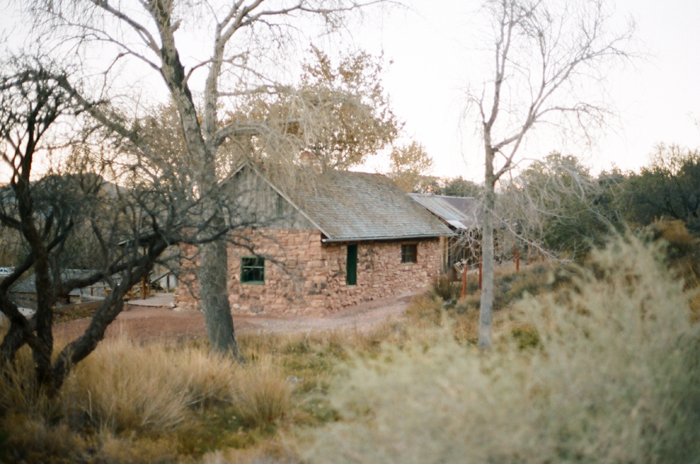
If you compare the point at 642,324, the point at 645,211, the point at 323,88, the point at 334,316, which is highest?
the point at 323,88

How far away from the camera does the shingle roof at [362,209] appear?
1797cm

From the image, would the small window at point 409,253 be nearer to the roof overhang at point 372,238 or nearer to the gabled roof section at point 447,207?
the roof overhang at point 372,238

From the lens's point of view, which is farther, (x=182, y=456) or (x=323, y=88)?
(x=323, y=88)

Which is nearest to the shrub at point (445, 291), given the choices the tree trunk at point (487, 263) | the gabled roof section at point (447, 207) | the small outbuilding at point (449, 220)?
the small outbuilding at point (449, 220)

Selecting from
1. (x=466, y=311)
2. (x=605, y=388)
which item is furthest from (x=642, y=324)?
(x=466, y=311)

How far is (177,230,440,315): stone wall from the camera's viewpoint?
56.7 feet

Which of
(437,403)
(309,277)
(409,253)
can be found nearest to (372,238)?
(309,277)

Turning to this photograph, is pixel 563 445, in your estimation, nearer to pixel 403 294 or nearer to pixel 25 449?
pixel 25 449

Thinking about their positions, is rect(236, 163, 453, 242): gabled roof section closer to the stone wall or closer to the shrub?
the stone wall

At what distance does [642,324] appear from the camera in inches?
160

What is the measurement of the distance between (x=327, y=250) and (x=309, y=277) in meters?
1.09

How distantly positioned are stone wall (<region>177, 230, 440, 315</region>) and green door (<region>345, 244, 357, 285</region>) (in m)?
0.16

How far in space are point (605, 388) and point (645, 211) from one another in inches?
684

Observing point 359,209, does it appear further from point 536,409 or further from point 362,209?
point 536,409
